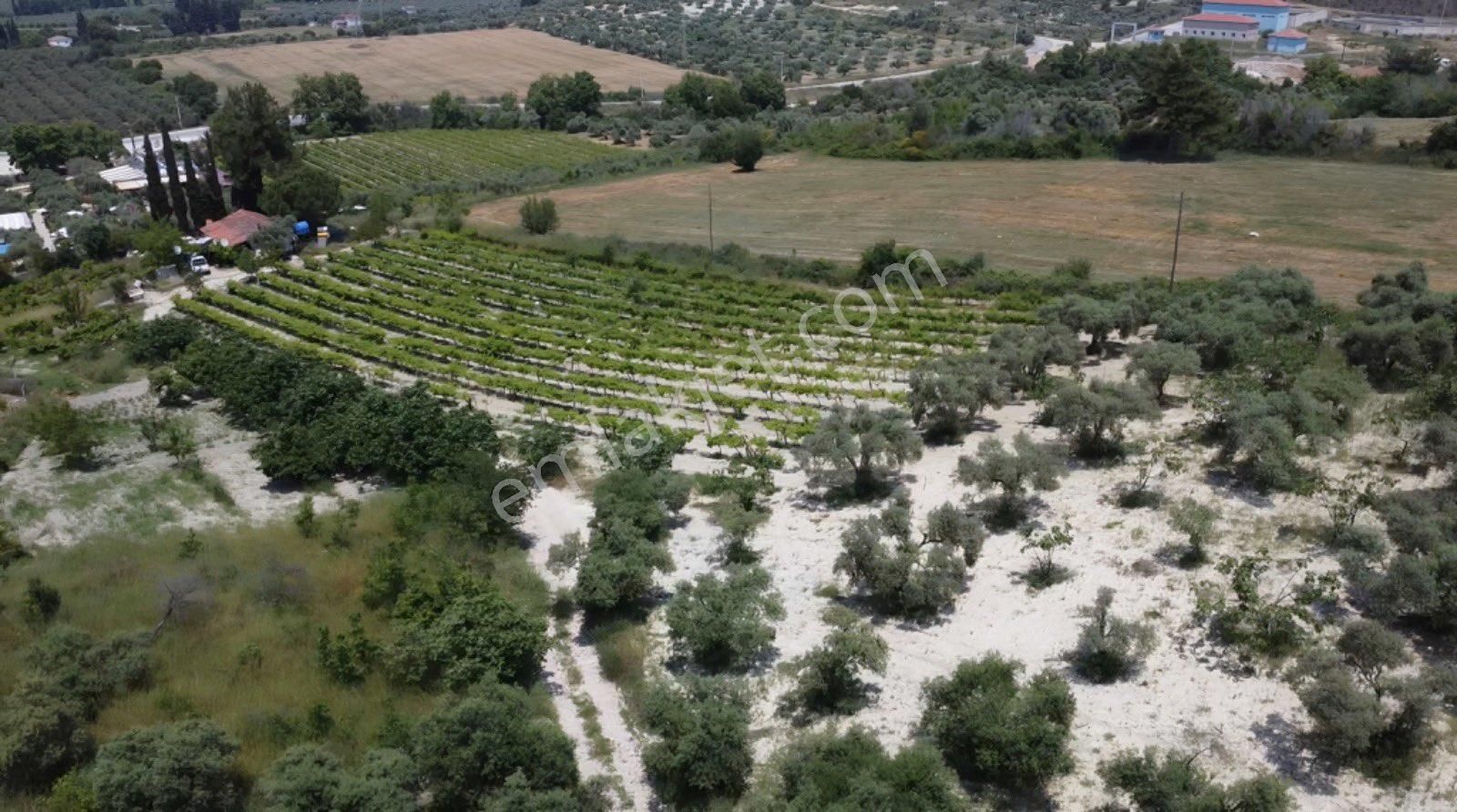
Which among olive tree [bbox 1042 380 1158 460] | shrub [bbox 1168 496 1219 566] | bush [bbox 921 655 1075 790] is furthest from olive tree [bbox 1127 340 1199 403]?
bush [bbox 921 655 1075 790]

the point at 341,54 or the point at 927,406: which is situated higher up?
the point at 341,54

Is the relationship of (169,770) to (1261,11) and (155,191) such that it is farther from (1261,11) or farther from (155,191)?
(1261,11)

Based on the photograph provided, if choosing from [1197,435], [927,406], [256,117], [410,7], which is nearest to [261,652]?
[927,406]

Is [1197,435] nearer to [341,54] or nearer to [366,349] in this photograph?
[366,349]

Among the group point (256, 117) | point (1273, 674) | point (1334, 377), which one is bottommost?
point (1273, 674)

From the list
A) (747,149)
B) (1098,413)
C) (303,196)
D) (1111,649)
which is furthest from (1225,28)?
(1111,649)

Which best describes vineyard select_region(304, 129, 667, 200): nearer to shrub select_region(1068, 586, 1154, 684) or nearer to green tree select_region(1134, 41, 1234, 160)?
green tree select_region(1134, 41, 1234, 160)

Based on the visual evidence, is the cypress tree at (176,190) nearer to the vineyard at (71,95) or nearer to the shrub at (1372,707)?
the vineyard at (71,95)
